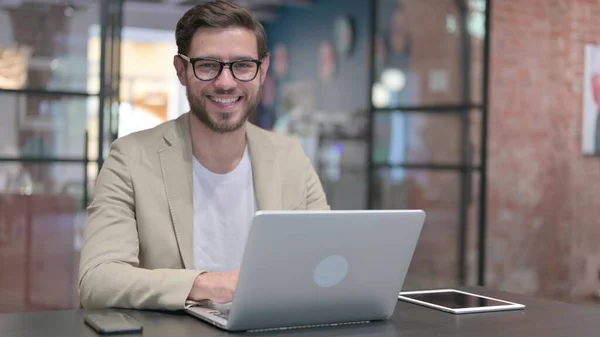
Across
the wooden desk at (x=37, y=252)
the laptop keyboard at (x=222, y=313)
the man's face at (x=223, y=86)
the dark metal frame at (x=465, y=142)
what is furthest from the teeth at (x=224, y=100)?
the dark metal frame at (x=465, y=142)

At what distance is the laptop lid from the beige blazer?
269 millimetres

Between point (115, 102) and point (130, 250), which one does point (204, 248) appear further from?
point (115, 102)

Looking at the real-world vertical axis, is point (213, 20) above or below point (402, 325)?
above

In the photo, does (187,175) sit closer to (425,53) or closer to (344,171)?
(425,53)

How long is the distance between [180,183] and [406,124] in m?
3.34

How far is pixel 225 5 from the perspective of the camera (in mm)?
2188

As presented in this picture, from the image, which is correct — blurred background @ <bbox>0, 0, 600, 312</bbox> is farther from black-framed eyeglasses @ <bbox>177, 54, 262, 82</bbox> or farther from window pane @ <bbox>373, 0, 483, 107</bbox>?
black-framed eyeglasses @ <bbox>177, 54, 262, 82</bbox>

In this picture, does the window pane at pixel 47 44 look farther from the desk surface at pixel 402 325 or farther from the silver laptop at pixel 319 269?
the silver laptop at pixel 319 269

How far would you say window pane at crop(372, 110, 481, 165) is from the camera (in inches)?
201

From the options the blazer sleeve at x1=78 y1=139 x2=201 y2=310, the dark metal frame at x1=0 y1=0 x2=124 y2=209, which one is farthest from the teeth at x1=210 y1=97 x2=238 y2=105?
the dark metal frame at x1=0 y1=0 x2=124 y2=209

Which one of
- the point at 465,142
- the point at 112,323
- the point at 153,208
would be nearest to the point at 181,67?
the point at 153,208

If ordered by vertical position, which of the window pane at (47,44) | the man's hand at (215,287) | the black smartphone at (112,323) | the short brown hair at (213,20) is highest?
the window pane at (47,44)

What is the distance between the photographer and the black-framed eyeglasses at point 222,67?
211 cm

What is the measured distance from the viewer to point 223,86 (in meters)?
2.11
